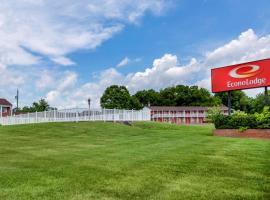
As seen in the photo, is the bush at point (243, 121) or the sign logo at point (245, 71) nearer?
the bush at point (243, 121)

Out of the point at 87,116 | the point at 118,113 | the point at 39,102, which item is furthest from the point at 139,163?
the point at 39,102

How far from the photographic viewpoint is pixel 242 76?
87.6 ft

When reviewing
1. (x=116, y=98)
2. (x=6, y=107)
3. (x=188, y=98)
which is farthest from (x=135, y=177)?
(x=188, y=98)

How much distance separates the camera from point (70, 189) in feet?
18.6

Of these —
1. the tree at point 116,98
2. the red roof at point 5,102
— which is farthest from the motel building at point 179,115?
the red roof at point 5,102

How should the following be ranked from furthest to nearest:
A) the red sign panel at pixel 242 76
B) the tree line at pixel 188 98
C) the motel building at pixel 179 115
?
the tree line at pixel 188 98, the motel building at pixel 179 115, the red sign panel at pixel 242 76

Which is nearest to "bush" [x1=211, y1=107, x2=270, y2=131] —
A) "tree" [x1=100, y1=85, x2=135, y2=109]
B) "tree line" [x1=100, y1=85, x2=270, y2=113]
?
"tree" [x1=100, y1=85, x2=135, y2=109]

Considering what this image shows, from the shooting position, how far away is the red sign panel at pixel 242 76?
25.5 m

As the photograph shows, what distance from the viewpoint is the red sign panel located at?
2550 centimetres

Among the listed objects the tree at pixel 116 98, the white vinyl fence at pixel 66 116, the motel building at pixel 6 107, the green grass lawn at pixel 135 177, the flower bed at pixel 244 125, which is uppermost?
the tree at pixel 116 98

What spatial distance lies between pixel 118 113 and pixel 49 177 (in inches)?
1269

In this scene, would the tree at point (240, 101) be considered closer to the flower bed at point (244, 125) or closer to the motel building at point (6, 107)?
the motel building at point (6, 107)

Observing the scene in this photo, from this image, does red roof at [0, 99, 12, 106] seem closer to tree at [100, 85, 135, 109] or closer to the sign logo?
tree at [100, 85, 135, 109]

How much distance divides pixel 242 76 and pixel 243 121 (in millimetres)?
4139
